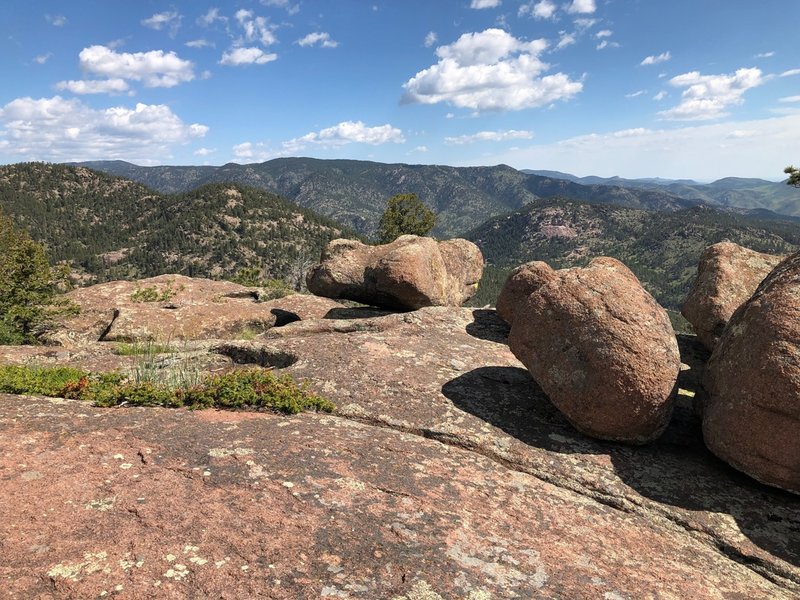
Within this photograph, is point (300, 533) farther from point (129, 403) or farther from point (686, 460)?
point (686, 460)

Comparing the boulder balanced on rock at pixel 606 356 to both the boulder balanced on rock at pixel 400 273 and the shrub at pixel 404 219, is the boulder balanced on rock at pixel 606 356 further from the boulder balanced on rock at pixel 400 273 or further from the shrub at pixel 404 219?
the shrub at pixel 404 219

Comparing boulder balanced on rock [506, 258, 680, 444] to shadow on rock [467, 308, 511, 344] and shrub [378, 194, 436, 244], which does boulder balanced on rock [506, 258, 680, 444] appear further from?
shrub [378, 194, 436, 244]

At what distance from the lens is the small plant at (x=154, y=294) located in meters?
29.8

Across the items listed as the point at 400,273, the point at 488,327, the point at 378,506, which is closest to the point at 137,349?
the point at 378,506

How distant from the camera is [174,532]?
575cm

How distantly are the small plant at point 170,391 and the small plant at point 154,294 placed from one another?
65.8 ft

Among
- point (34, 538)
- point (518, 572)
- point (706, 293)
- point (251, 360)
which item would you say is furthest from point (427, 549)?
point (706, 293)

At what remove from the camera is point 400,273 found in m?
22.2

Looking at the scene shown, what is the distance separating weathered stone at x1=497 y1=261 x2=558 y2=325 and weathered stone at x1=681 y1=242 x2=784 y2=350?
5037 millimetres

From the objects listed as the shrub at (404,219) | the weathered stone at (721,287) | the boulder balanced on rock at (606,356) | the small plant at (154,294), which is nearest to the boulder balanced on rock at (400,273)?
the small plant at (154,294)

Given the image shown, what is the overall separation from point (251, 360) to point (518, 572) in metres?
10.8

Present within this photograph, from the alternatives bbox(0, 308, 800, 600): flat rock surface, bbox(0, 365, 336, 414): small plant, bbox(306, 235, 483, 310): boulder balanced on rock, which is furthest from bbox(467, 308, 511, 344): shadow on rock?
bbox(0, 365, 336, 414): small plant

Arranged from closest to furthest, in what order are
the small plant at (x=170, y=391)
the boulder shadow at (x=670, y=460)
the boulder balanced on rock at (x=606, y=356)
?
the boulder shadow at (x=670, y=460)
the boulder balanced on rock at (x=606, y=356)
the small plant at (x=170, y=391)

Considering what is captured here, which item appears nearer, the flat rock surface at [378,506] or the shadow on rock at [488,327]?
the flat rock surface at [378,506]
